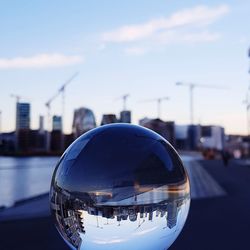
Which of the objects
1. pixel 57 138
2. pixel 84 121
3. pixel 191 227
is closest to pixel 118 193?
pixel 191 227

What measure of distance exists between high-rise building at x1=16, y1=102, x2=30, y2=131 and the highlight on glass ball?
400 ft

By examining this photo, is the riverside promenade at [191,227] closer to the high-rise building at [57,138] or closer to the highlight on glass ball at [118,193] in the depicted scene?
the highlight on glass ball at [118,193]

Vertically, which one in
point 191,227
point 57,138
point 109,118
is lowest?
point 191,227

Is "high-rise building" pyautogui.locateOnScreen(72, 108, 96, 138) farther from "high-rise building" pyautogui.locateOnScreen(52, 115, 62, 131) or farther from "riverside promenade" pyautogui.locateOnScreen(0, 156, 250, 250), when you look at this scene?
"high-rise building" pyautogui.locateOnScreen(52, 115, 62, 131)

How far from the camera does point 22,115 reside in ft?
429

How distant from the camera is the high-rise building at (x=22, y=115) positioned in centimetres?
12661

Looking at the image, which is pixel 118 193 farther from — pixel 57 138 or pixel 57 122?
pixel 57 138

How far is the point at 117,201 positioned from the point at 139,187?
0.79ft

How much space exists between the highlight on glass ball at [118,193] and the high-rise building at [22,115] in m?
122

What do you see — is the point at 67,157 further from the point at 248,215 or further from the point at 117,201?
the point at 248,215

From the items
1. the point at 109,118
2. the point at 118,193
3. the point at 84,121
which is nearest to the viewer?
the point at 118,193

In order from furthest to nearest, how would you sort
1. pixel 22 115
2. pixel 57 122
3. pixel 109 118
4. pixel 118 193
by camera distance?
pixel 22 115 → pixel 57 122 → pixel 109 118 → pixel 118 193

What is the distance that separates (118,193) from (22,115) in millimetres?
128803

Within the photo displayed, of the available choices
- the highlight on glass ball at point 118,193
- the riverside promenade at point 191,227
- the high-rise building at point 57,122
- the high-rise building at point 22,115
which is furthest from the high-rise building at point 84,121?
the high-rise building at point 22,115
